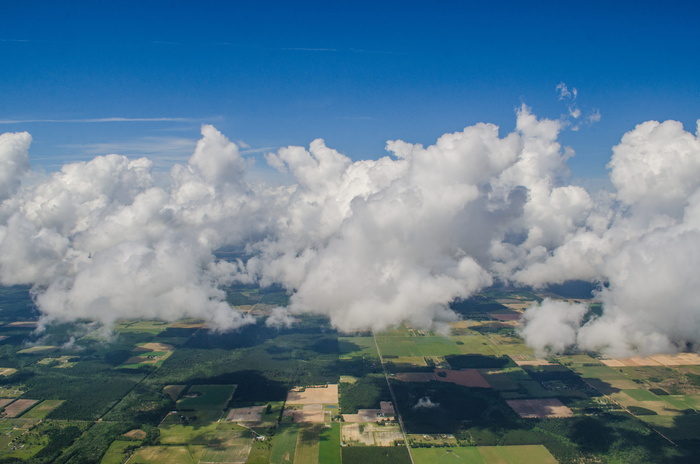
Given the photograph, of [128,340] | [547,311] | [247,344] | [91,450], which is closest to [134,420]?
[91,450]

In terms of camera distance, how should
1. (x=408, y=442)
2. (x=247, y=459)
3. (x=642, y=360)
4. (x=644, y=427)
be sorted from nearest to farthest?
(x=247, y=459), (x=408, y=442), (x=644, y=427), (x=642, y=360)

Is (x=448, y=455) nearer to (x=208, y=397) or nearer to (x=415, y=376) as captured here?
(x=415, y=376)

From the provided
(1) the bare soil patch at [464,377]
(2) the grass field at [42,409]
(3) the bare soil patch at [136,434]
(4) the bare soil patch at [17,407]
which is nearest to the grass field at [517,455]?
(1) the bare soil patch at [464,377]

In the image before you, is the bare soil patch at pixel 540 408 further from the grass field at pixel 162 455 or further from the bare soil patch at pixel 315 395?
the grass field at pixel 162 455

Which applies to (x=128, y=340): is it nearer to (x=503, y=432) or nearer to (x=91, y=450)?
(x=91, y=450)

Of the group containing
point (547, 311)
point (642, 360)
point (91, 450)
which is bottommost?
point (91, 450)
